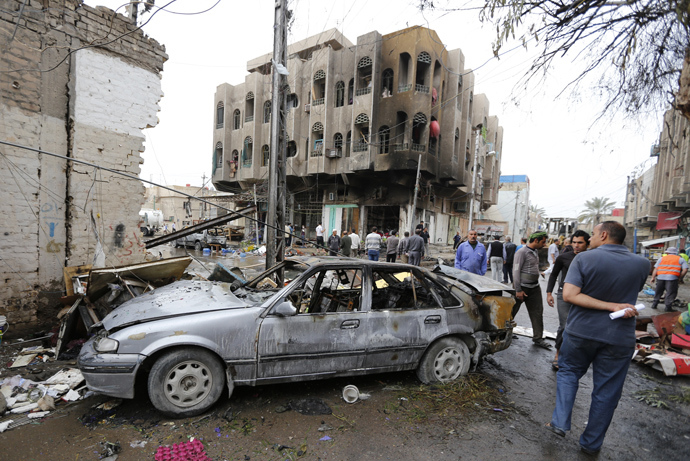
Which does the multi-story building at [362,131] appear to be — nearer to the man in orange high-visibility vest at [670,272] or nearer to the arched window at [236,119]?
the arched window at [236,119]

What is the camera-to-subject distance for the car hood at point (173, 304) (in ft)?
9.95

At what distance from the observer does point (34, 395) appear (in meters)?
3.36

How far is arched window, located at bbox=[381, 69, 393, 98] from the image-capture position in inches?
804

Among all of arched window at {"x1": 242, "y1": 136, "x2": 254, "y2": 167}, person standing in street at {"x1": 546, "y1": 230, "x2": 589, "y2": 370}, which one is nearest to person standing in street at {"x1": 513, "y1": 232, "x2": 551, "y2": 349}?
person standing in street at {"x1": 546, "y1": 230, "x2": 589, "y2": 370}

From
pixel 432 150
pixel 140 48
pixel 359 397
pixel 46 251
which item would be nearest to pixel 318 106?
pixel 432 150

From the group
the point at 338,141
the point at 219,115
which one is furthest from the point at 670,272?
the point at 219,115

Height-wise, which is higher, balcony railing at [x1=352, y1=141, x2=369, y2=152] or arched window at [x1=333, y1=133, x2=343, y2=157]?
arched window at [x1=333, y1=133, x2=343, y2=157]

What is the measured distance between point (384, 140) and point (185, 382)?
18915 millimetres

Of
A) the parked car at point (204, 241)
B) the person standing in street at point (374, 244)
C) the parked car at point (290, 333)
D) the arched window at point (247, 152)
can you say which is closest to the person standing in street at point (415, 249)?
the person standing in street at point (374, 244)

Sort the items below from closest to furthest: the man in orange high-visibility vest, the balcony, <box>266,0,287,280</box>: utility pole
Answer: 1. <box>266,0,287,280</box>: utility pole
2. the man in orange high-visibility vest
3. the balcony

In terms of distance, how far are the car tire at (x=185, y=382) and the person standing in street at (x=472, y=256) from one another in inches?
213

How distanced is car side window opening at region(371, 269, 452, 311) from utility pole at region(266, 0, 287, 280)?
10.2ft

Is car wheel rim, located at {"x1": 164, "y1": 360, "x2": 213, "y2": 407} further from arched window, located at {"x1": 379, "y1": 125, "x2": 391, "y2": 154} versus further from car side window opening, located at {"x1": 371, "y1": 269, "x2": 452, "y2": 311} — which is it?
arched window, located at {"x1": 379, "y1": 125, "x2": 391, "y2": 154}

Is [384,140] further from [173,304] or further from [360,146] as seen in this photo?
[173,304]
